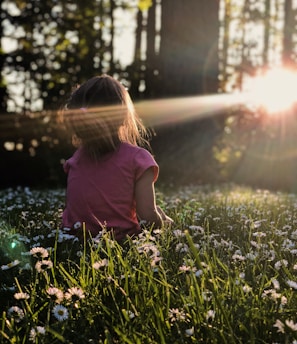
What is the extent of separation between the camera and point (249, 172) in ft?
60.4

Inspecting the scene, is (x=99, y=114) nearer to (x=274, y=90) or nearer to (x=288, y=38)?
(x=274, y=90)

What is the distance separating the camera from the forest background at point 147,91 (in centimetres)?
1422

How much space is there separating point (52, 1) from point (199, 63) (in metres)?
4.98

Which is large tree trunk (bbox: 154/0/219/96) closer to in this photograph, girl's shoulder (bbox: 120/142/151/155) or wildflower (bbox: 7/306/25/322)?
girl's shoulder (bbox: 120/142/151/155)

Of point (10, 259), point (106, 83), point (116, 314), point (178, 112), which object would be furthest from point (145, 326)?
point (178, 112)

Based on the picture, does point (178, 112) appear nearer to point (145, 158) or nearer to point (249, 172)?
point (249, 172)

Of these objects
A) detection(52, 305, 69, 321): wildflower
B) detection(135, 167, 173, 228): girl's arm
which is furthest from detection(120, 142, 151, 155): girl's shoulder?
detection(52, 305, 69, 321): wildflower

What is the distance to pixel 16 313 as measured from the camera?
7.47ft

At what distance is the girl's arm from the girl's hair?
0.32m

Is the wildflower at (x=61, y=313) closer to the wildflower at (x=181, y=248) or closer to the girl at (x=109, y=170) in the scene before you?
the wildflower at (x=181, y=248)

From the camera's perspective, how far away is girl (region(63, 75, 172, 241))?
3.82 meters

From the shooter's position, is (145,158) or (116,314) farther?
(145,158)

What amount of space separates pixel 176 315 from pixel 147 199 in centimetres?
179

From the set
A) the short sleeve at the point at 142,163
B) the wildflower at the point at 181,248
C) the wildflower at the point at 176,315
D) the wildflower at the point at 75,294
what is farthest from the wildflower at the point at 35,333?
the short sleeve at the point at 142,163
